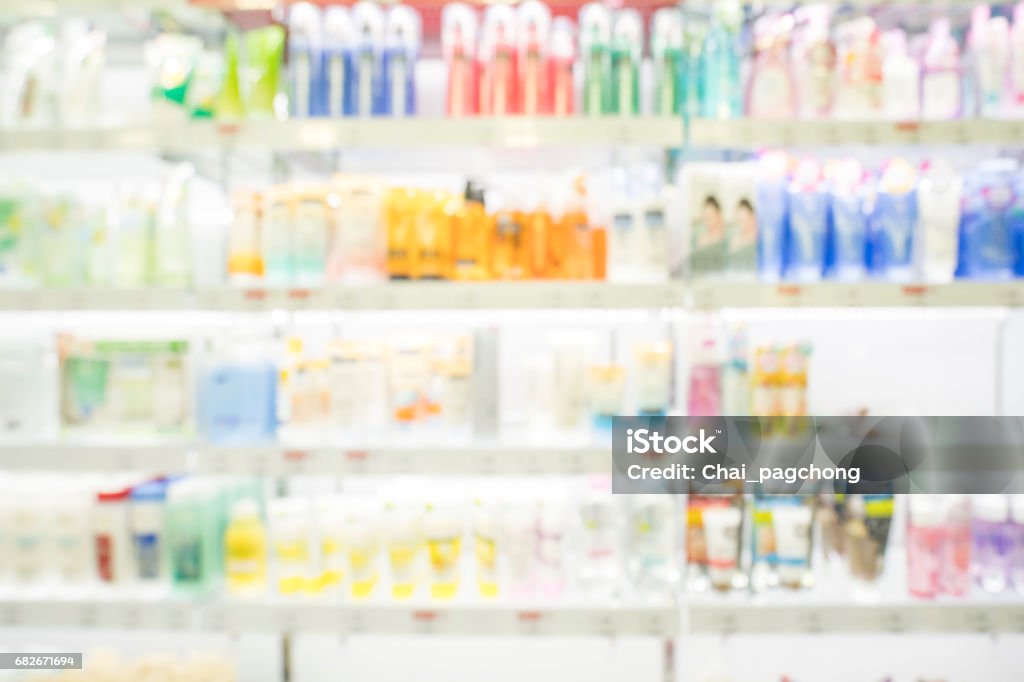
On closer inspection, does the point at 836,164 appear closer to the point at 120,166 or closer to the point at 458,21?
the point at 458,21

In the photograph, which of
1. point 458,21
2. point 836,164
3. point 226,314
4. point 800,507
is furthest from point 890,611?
point 226,314

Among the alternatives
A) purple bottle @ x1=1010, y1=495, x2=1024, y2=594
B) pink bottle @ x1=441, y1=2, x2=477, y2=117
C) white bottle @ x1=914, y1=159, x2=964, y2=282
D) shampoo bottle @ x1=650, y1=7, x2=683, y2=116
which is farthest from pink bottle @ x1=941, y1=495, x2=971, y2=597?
pink bottle @ x1=441, y1=2, x2=477, y2=117

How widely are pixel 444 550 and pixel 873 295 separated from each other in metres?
1.23

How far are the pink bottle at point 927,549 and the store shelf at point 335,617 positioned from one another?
2.03ft

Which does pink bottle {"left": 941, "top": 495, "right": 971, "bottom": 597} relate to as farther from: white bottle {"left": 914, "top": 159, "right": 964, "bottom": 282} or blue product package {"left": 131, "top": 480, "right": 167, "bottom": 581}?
blue product package {"left": 131, "top": 480, "right": 167, "bottom": 581}

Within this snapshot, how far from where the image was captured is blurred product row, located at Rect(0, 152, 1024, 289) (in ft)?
6.07

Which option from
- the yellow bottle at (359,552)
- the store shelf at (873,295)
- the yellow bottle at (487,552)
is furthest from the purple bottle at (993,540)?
the yellow bottle at (359,552)

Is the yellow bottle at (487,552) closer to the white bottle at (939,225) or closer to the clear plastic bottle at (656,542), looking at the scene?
the clear plastic bottle at (656,542)

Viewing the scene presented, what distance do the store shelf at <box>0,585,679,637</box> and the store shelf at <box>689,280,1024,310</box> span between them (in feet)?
2.59

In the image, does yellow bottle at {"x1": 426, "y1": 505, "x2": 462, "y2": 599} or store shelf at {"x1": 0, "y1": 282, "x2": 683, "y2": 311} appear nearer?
store shelf at {"x1": 0, "y1": 282, "x2": 683, "y2": 311}

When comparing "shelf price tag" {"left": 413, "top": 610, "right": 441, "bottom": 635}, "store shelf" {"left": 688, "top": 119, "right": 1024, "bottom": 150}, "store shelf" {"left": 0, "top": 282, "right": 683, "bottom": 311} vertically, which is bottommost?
"shelf price tag" {"left": 413, "top": 610, "right": 441, "bottom": 635}

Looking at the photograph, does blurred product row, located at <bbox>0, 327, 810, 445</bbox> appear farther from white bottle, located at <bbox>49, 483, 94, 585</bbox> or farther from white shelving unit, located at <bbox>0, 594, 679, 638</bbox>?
white shelving unit, located at <bbox>0, 594, 679, 638</bbox>

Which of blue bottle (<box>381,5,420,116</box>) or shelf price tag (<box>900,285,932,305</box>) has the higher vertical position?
blue bottle (<box>381,5,420,116</box>)

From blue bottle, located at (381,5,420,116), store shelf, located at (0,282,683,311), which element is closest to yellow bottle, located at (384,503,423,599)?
store shelf, located at (0,282,683,311)
